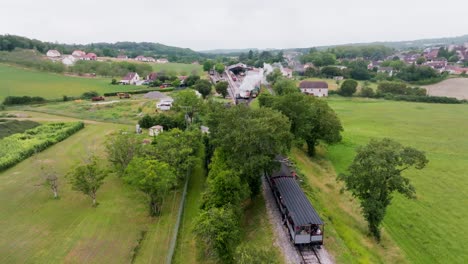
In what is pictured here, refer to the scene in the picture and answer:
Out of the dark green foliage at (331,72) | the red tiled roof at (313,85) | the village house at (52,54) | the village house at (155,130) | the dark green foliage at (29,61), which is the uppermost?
the village house at (52,54)

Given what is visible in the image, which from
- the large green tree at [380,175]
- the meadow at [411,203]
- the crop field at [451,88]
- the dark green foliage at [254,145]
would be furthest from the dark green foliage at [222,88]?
the crop field at [451,88]

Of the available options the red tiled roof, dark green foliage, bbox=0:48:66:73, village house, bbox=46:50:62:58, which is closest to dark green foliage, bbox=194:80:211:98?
the red tiled roof

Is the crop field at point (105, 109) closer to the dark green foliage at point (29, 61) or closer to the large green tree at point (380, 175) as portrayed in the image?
the large green tree at point (380, 175)

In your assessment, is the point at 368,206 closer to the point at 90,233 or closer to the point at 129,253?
the point at 129,253

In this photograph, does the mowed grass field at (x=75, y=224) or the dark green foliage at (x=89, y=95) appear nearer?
the mowed grass field at (x=75, y=224)

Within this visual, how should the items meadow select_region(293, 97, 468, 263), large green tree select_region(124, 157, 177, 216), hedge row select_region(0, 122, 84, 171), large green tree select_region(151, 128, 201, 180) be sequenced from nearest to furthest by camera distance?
1. meadow select_region(293, 97, 468, 263)
2. large green tree select_region(124, 157, 177, 216)
3. large green tree select_region(151, 128, 201, 180)
4. hedge row select_region(0, 122, 84, 171)

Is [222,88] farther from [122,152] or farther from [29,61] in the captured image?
[29,61]

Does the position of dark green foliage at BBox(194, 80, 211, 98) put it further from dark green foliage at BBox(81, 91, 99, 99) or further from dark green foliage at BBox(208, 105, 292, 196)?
dark green foliage at BBox(208, 105, 292, 196)

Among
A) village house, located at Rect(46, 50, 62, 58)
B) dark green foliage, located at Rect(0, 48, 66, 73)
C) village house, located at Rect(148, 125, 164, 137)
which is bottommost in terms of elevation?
village house, located at Rect(148, 125, 164, 137)
